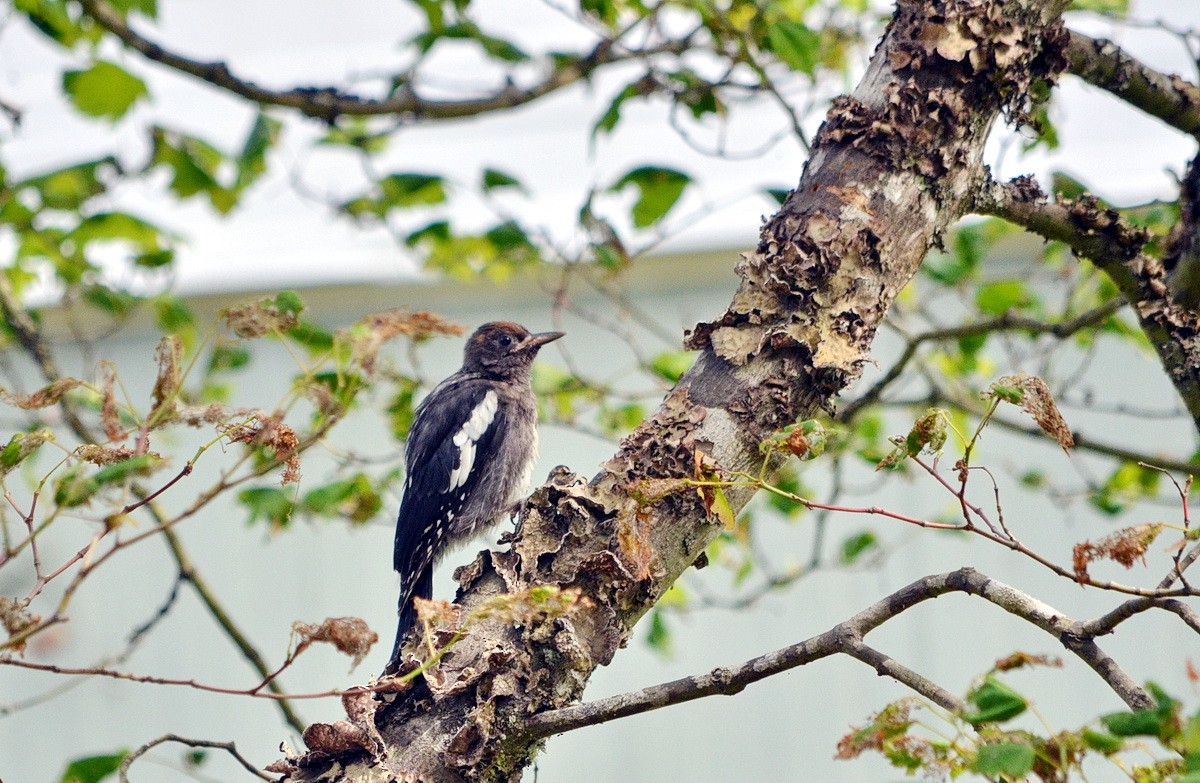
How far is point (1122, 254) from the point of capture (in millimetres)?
2260

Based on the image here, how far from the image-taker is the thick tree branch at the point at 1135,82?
7.75 ft

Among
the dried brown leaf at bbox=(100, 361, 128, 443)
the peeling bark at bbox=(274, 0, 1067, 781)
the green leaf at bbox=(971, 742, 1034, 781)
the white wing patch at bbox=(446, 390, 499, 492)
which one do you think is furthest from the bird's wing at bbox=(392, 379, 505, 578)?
the green leaf at bbox=(971, 742, 1034, 781)

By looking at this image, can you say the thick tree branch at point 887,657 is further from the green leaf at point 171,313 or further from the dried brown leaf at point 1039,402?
the green leaf at point 171,313

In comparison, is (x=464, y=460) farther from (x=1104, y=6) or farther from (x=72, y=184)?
(x=1104, y=6)

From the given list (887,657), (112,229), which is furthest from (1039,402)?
(112,229)

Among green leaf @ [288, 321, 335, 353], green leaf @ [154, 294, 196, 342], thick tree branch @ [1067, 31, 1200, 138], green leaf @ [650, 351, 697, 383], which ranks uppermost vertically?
green leaf @ [154, 294, 196, 342]

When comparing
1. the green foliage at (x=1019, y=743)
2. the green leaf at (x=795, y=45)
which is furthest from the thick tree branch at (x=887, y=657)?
the green leaf at (x=795, y=45)

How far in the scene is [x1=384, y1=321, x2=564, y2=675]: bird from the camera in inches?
155

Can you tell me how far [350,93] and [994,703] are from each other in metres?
3.28

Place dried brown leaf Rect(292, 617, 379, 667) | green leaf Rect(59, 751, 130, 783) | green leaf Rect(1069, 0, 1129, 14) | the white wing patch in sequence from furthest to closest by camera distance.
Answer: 1. the white wing patch
2. green leaf Rect(1069, 0, 1129, 14)
3. green leaf Rect(59, 751, 130, 783)
4. dried brown leaf Rect(292, 617, 379, 667)

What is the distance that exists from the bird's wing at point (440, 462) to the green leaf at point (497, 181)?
32.9 inches

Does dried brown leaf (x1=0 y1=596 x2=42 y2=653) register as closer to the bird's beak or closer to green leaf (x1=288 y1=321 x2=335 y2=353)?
green leaf (x1=288 y1=321 x2=335 y2=353)

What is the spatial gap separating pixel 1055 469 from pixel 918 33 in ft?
16.7

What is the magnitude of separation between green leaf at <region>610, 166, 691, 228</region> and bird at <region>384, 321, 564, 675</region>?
756 mm
